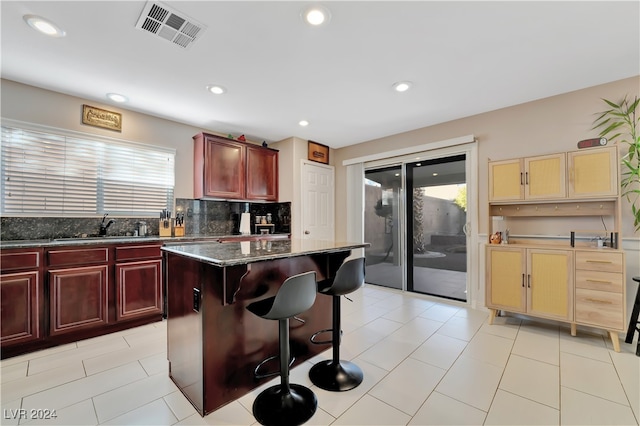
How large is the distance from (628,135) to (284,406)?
3926 mm

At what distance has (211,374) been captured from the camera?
1.66m

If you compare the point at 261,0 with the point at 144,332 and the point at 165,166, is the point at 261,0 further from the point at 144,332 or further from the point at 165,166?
the point at 144,332

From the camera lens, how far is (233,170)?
4105 mm

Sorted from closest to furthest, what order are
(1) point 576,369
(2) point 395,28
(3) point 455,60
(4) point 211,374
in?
(4) point 211,374
(2) point 395,28
(1) point 576,369
(3) point 455,60

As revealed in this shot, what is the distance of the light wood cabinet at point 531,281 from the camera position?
2635mm

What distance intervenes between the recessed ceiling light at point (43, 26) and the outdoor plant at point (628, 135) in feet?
15.9

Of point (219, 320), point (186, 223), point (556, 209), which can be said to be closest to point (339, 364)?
point (219, 320)

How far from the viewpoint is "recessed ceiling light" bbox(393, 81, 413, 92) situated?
275 centimetres

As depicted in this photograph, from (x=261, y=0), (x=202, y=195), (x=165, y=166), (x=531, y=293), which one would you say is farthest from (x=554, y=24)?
(x=165, y=166)

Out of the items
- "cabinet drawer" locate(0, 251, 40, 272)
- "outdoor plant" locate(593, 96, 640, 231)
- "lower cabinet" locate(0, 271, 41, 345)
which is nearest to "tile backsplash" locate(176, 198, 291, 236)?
"cabinet drawer" locate(0, 251, 40, 272)

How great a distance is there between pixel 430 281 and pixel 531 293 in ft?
4.96

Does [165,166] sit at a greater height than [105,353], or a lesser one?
greater

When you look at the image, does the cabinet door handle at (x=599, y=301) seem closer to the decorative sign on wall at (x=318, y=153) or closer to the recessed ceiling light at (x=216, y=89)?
the decorative sign on wall at (x=318, y=153)

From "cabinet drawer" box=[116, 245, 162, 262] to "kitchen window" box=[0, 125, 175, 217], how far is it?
732 mm
